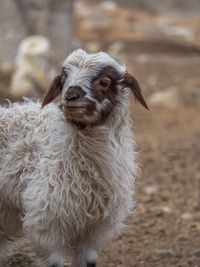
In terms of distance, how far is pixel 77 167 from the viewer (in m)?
4.03

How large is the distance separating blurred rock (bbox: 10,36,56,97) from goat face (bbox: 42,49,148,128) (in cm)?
1016

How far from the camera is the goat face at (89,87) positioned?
3.70 metres

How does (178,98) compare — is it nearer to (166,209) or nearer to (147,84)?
(147,84)

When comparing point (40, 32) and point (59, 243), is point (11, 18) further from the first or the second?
point (59, 243)

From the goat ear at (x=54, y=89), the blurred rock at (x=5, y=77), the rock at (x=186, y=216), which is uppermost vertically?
the goat ear at (x=54, y=89)

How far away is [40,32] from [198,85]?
5.53 m

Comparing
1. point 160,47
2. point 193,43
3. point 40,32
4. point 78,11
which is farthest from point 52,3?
point 78,11

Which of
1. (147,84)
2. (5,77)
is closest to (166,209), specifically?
(5,77)

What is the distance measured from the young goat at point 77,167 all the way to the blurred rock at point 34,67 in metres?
9.95

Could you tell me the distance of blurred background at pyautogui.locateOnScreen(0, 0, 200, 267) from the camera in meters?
5.96

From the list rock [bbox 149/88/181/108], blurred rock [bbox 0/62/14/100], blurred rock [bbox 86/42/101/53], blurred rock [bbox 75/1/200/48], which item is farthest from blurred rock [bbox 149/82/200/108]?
blurred rock [bbox 75/1/200/48]

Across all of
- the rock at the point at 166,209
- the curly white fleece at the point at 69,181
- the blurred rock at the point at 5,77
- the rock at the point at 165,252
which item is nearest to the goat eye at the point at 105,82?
the curly white fleece at the point at 69,181

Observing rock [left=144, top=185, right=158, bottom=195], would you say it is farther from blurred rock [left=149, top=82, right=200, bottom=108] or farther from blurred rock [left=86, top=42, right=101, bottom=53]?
blurred rock [left=86, top=42, right=101, bottom=53]

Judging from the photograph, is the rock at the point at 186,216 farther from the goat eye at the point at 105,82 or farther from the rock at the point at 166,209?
the goat eye at the point at 105,82
